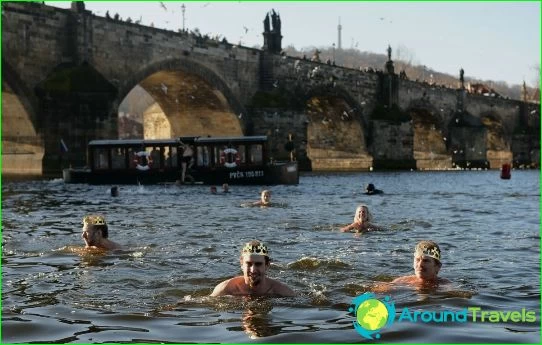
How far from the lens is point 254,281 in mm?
8211

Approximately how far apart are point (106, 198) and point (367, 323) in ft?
69.0

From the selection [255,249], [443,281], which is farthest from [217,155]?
[255,249]

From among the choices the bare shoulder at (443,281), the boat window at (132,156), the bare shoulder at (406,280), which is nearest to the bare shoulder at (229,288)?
Result: the bare shoulder at (406,280)

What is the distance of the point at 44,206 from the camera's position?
75.1 ft

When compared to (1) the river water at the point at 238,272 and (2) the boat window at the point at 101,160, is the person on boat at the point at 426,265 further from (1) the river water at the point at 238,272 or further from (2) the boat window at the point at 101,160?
(2) the boat window at the point at 101,160

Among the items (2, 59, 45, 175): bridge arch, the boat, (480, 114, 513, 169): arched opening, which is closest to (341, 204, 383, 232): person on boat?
the boat

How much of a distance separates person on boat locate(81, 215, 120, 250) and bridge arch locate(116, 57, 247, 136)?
34.5 m

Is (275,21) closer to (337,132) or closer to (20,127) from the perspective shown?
(337,132)

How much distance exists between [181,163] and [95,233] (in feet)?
80.3

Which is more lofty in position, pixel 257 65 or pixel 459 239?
pixel 257 65

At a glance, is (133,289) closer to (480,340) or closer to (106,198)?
(480,340)

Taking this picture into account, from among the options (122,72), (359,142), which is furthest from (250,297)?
(359,142)

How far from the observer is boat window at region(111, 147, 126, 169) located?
119ft

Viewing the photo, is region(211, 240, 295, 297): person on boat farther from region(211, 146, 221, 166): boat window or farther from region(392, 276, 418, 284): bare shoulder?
region(211, 146, 221, 166): boat window
